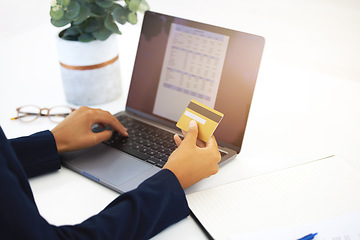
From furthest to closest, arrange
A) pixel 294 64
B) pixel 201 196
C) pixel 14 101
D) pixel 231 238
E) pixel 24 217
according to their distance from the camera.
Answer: pixel 294 64 → pixel 14 101 → pixel 201 196 → pixel 231 238 → pixel 24 217

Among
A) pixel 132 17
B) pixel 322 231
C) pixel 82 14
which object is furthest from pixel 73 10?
pixel 322 231

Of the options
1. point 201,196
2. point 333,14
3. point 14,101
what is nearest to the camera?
point 201,196

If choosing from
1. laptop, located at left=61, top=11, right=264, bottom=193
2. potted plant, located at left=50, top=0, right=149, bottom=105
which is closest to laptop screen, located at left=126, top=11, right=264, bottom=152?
laptop, located at left=61, top=11, right=264, bottom=193

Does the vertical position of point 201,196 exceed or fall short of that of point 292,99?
it falls short

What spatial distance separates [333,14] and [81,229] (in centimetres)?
144

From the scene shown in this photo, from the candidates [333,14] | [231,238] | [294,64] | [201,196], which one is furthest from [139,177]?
[333,14]

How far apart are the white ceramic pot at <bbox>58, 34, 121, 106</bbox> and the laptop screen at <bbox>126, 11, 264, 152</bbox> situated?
128 mm

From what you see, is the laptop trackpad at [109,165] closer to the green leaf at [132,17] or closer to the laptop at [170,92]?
the laptop at [170,92]

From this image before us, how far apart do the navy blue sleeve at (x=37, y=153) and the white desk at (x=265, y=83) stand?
0.02 m

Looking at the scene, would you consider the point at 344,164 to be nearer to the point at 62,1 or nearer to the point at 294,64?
the point at 294,64

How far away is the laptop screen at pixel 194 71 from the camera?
877 mm

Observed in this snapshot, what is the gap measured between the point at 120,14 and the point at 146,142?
0.38 m

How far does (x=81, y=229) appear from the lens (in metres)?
0.60

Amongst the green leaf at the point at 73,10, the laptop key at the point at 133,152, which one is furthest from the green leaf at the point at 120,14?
the laptop key at the point at 133,152
